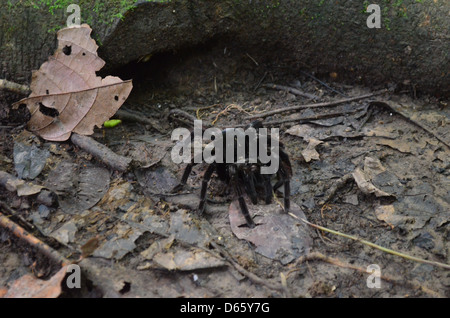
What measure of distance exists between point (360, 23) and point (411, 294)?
9.29 feet

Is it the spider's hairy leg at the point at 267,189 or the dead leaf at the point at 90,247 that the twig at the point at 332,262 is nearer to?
the spider's hairy leg at the point at 267,189

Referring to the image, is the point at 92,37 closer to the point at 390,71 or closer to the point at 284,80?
the point at 284,80

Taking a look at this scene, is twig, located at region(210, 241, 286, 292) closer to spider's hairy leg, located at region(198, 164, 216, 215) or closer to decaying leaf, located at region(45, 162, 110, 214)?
spider's hairy leg, located at region(198, 164, 216, 215)

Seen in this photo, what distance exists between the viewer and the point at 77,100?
435 centimetres

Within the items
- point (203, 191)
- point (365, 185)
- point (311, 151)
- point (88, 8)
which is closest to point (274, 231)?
point (203, 191)

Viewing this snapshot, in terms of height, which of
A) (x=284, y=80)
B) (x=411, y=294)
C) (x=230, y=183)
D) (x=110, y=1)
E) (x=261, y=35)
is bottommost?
(x=411, y=294)

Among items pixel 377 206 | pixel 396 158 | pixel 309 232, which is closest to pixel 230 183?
pixel 309 232

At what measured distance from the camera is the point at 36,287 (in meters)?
3.04

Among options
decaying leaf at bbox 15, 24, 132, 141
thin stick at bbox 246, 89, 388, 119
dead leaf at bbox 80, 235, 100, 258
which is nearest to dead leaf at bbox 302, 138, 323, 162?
thin stick at bbox 246, 89, 388, 119

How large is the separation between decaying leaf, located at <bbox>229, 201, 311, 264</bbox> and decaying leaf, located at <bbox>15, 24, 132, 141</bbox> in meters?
1.54

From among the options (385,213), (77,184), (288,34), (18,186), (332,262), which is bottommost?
(332,262)

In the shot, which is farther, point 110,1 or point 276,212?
point 110,1

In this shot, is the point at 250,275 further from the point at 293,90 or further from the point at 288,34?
the point at 288,34

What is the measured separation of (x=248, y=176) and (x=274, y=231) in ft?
1.73
